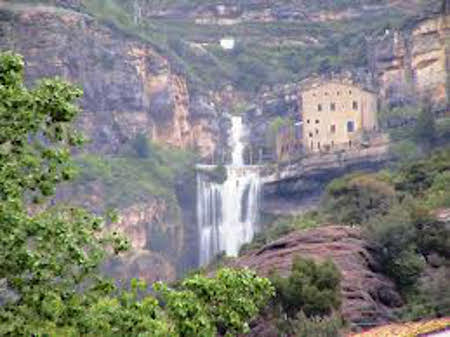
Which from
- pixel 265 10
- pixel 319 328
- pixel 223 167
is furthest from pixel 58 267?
pixel 265 10

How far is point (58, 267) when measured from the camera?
11562mm

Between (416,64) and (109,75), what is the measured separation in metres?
26.4

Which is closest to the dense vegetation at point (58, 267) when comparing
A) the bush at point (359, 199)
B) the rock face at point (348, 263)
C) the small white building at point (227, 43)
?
the rock face at point (348, 263)

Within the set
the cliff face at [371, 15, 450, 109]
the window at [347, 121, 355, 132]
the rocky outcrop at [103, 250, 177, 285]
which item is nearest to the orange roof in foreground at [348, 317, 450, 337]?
the rocky outcrop at [103, 250, 177, 285]

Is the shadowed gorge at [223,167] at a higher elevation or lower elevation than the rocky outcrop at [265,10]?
lower

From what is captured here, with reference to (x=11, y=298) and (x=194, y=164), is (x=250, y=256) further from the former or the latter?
(x=194, y=164)

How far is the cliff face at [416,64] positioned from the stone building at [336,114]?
4294 mm

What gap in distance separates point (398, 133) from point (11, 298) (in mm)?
62554

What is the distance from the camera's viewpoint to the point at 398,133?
7250 cm

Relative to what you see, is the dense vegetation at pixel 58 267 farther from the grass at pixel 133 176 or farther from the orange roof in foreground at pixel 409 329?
the grass at pixel 133 176

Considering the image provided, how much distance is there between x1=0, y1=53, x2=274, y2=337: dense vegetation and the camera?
37.3ft

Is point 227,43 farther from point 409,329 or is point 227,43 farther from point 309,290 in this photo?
point 409,329

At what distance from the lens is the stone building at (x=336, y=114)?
7594 cm

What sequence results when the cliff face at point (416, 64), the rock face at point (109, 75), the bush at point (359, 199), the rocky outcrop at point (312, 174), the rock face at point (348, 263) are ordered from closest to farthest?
the rock face at point (348, 263)
the bush at point (359, 199)
the rocky outcrop at point (312, 174)
the cliff face at point (416, 64)
the rock face at point (109, 75)
